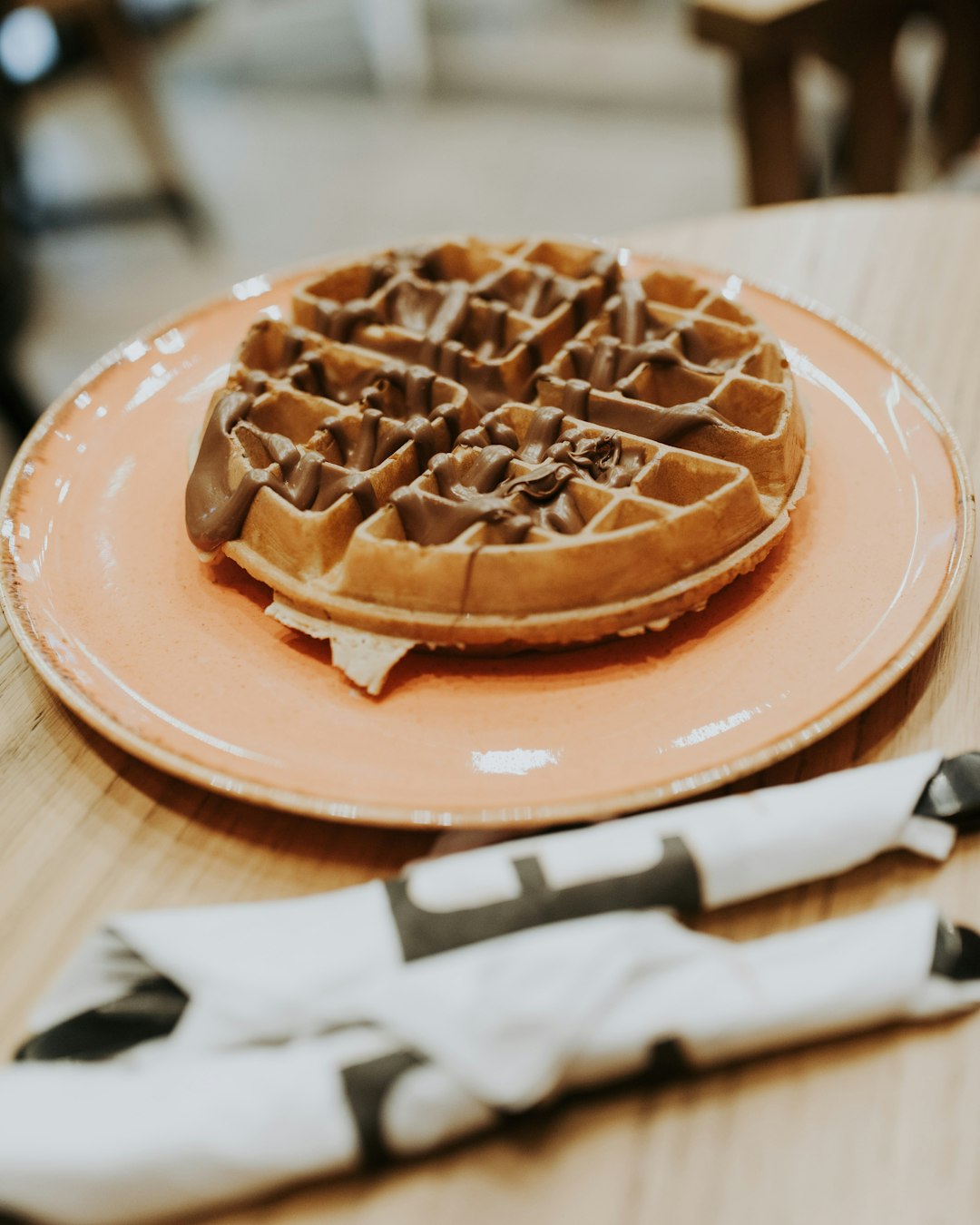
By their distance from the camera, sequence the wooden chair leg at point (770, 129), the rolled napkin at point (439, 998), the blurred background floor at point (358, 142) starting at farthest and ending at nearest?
the blurred background floor at point (358, 142)
the wooden chair leg at point (770, 129)
the rolled napkin at point (439, 998)

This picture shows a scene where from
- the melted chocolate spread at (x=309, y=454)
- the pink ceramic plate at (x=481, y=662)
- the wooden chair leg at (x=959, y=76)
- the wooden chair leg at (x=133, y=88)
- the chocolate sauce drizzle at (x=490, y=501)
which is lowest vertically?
the wooden chair leg at (x=959, y=76)

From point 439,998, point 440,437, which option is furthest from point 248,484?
point 439,998

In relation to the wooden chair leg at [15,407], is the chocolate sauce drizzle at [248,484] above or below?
above

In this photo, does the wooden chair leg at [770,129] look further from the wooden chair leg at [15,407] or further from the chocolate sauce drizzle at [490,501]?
the wooden chair leg at [15,407]

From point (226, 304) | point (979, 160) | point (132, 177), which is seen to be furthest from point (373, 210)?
point (226, 304)

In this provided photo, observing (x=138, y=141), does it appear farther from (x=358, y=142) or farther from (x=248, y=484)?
(x=248, y=484)

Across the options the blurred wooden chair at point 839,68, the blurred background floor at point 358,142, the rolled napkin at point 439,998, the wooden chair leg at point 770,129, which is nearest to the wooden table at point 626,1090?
the rolled napkin at point 439,998
